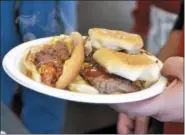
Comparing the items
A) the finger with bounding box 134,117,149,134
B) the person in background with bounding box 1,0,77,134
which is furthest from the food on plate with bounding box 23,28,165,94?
the person in background with bounding box 1,0,77,134

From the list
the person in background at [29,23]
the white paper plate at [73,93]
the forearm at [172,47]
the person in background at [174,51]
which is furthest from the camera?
the person in background at [29,23]

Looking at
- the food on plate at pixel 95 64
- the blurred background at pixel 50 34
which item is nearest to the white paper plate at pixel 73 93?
the food on plate at pixel 95 64

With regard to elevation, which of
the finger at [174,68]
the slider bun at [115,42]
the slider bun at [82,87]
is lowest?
the slider bun at [82,87]

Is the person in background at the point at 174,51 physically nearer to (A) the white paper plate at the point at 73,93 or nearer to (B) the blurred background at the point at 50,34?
(B) the blurred background at the point at 50,34

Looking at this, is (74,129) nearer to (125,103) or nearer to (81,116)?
(81,116)

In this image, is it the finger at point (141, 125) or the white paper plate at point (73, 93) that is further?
the finger at point (141, 125)

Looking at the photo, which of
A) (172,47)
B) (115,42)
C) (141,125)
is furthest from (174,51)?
(115,42)
